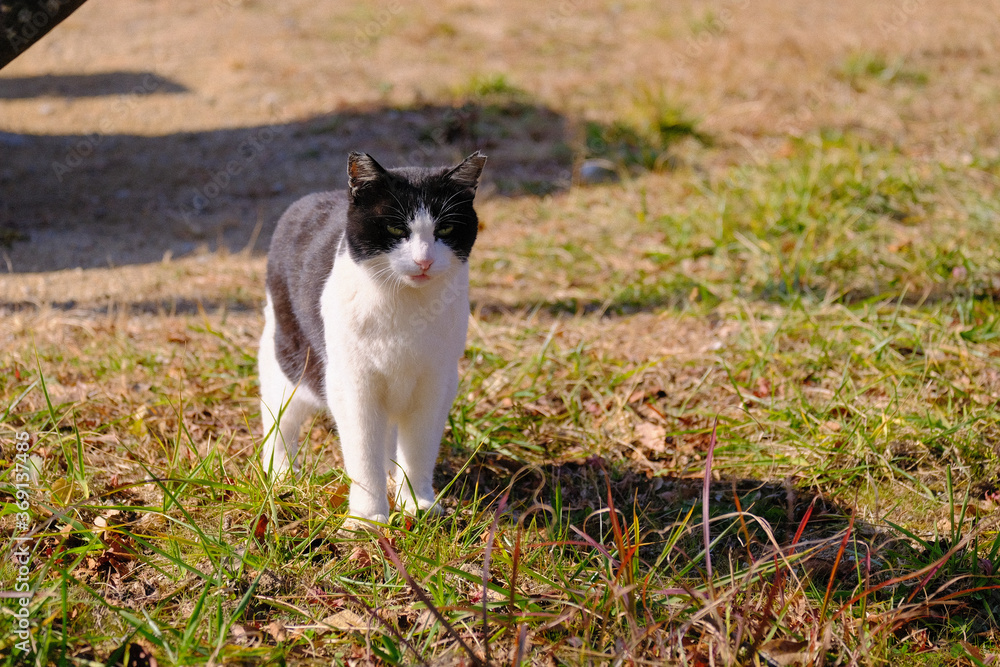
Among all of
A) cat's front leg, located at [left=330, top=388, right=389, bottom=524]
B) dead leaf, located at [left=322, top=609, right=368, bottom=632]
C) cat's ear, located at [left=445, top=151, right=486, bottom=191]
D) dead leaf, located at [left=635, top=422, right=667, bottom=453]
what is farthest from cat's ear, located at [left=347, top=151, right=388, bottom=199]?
dead leaf, located at [left=635, top=422, right=667, bottom=453]

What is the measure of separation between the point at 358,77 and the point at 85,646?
5.89 metres

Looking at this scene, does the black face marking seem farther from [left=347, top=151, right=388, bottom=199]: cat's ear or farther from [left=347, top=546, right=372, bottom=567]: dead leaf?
[left=347, top=546, right=372, bottom=567]: dead leaf

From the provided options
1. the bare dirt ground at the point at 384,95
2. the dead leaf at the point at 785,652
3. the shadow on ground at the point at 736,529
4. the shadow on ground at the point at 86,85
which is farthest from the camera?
the shadow on ground at the point at 86,85

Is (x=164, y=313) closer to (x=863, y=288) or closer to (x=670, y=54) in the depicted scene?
(x=863, y=288)

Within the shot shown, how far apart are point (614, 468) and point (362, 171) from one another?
4.75 ft

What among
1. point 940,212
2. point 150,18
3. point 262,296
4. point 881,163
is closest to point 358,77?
point 150,18

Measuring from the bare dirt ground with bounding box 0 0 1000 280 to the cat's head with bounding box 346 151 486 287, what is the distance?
2.47 metres

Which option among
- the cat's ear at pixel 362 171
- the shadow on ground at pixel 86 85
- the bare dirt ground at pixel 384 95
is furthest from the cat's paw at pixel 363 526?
the shadow on ground at pixel 86 85

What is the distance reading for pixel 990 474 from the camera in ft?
8.31

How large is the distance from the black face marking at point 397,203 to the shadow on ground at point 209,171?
8.58ft

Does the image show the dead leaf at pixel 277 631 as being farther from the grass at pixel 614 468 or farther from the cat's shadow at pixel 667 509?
the cat's shadow at pixel 667 509

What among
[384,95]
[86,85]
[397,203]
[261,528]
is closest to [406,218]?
[397,203]

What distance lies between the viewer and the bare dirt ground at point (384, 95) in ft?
16.6

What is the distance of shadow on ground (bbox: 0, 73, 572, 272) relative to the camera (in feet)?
14.8
